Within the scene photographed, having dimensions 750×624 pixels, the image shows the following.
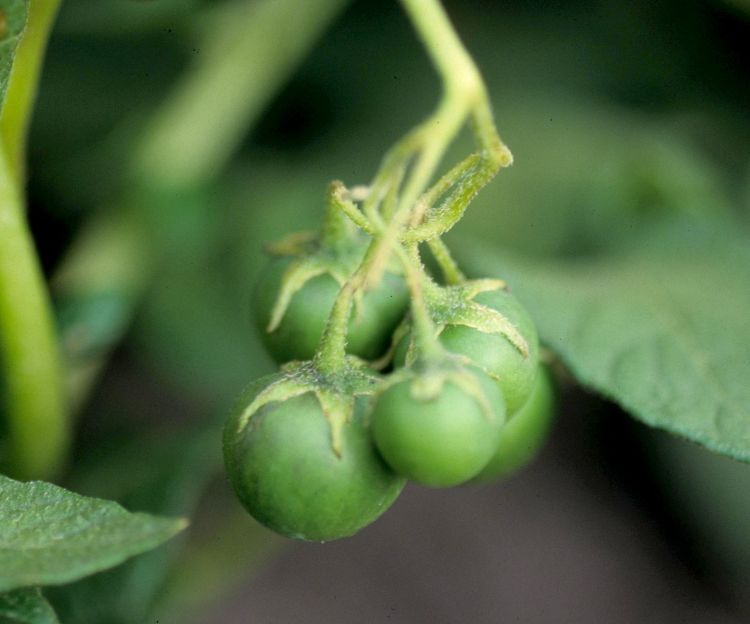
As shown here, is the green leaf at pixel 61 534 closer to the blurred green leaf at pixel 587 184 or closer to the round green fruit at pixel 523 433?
the round green fruit at pixel 523 433

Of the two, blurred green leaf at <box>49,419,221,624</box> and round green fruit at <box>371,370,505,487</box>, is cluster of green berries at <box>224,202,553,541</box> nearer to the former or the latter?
round green fruit at <box>371,370,505,487</box>

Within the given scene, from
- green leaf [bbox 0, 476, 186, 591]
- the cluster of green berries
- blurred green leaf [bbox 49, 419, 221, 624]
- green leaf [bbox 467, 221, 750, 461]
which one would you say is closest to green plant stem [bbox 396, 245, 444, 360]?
the cluster of green berries

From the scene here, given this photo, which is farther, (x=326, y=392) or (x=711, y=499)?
(x=711, y=499)

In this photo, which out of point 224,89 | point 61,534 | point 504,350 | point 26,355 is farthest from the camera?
point 224,89

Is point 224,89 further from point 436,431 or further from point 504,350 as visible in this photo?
point 436,431

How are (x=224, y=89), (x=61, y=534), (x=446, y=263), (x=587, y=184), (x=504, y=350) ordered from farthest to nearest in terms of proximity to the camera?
1. (x=587, y=184)
2. (x=224, y=89)
3. (x=446, y=263)
4. (x=504, y=350)
5. (x=61, y=534)

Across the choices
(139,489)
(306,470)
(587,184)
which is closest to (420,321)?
(306,470)

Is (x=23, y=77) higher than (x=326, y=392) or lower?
higher
